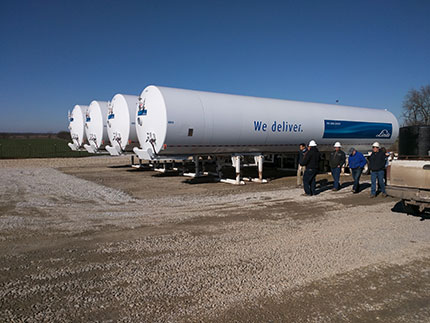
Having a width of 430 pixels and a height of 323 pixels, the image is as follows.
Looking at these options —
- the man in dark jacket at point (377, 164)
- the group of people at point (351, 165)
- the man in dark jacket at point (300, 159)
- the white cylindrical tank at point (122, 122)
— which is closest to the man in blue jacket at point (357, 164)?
the group of people at point (351, 165)

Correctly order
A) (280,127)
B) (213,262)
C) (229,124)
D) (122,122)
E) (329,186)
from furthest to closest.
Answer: (122,122), (280,127), (329,186), (229,124), (213,262)

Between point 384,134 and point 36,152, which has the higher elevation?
point 384,134

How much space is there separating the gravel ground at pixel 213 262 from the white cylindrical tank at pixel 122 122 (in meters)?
7.12

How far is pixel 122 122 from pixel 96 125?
3154 mm

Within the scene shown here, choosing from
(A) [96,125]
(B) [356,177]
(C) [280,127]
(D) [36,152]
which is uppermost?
(A) [96,125]

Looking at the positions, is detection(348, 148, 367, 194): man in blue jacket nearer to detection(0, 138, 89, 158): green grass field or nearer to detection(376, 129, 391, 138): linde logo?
detection(376, 129, 391, 138): linde logo

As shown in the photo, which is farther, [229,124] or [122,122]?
[122,122]

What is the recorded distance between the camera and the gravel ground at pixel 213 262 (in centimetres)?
350

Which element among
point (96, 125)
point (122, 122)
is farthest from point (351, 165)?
→ point (96, 125)

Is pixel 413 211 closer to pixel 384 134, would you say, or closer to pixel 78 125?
pixel 384 134

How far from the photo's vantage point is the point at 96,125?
712 inches

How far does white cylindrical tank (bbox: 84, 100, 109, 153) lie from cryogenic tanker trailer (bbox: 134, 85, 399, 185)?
6.03 meters

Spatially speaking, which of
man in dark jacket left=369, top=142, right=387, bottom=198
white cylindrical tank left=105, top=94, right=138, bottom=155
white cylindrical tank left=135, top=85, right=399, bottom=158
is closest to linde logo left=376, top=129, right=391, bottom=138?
white cylindrical tank left=135, top=85, right=399, bottom=158

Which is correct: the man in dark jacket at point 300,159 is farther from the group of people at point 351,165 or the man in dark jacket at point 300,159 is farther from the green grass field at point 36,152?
the green grass field at point 36,152
